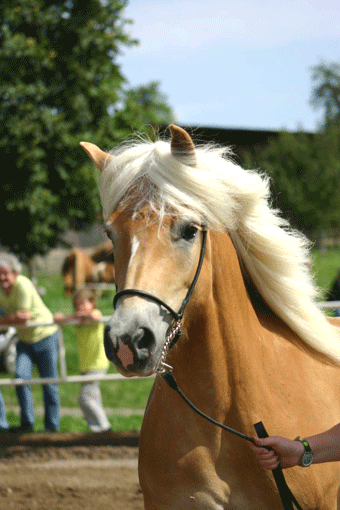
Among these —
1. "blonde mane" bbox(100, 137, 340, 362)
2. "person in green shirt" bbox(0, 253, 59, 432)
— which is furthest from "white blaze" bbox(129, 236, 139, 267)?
"person in green shirt" bbox(0, 253, 59, 432)

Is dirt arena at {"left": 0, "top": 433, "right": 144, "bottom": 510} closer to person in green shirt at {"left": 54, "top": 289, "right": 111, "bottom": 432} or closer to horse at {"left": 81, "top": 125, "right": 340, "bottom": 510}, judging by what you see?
person in green shirt at {"left": 54, "top": 289, "right": 111, "bottom": 432}

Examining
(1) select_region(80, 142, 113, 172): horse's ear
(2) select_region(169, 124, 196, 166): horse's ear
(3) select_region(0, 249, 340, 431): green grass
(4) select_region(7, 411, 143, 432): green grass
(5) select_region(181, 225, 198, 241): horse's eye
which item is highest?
(2) select_region(169, 124, 196, 166): horse's ear

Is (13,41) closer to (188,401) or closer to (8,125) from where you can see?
(8,125)

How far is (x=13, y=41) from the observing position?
14.0 meters

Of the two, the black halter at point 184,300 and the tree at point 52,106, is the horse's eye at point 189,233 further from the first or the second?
the tree at point 52,106

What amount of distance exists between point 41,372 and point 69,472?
5.27 ft

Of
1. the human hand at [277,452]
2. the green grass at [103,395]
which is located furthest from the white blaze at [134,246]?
the green grass at [103,395]

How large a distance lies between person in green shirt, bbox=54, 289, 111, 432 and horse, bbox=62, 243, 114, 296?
9815mm

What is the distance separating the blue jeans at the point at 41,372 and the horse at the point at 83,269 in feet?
31.7

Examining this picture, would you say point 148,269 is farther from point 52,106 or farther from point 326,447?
point 52,106

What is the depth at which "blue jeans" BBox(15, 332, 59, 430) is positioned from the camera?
6492 mm

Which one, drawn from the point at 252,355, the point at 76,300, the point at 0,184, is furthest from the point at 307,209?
the point at 252,355

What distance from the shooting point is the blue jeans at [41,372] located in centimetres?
649

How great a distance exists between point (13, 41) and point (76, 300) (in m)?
9.65
